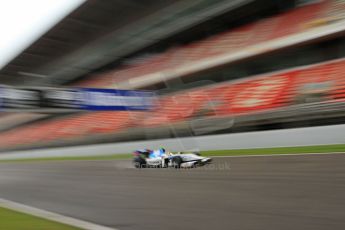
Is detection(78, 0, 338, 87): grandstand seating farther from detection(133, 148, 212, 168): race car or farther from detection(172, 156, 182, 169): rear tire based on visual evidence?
detection(172, 156, 182, 169): rear tire

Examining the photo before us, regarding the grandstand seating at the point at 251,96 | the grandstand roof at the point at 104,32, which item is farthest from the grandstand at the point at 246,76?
the grandstand roof at the point at 104,32

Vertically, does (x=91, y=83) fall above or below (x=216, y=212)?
above

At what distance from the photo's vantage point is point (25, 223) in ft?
17.4

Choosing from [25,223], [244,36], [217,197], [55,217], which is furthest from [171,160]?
[244,36]

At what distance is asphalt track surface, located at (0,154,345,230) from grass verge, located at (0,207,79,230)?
504 mm

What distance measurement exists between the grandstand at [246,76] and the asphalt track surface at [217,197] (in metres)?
4.77

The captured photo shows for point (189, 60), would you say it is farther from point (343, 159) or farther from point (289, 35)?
point (343, 159)

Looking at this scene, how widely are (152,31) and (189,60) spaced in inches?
210

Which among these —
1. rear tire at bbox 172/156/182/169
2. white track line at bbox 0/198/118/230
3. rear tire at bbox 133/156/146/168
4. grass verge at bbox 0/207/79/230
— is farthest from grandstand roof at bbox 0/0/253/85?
grass verge at bbox 0/207/79/230

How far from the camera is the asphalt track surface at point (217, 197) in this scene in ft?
15.0

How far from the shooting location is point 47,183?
1059cm

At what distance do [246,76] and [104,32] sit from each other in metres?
12.7

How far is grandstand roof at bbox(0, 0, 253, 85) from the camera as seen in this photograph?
2185cm

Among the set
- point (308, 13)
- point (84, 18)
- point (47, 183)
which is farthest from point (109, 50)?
point (47, 183)
